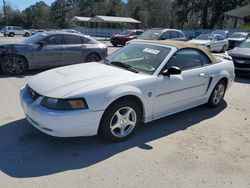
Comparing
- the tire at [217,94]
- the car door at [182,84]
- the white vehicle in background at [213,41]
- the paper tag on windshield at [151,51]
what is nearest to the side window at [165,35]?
the white vehicle in background at [213,41]

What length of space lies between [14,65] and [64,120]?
604cm

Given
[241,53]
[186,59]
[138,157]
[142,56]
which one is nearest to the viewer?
[138,157]

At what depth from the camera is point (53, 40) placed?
9.59 meters

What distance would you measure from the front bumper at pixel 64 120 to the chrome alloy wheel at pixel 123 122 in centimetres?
34

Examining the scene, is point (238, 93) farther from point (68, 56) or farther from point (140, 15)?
point (140, 15)

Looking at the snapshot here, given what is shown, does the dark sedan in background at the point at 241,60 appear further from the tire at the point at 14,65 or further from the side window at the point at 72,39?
the tire at the point at 14,65

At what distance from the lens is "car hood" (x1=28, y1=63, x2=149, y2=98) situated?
148 inches

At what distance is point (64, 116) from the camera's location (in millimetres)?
3537

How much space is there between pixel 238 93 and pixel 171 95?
3.82m

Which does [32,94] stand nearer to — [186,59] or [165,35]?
[186,59]

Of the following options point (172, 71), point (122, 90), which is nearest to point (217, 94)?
point (172, 71)

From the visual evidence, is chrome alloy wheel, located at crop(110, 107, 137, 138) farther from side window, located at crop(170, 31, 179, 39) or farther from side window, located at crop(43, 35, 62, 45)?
side window, located at crop(170, 31, 179, 39)

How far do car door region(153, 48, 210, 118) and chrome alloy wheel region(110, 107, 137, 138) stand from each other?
1.51ft

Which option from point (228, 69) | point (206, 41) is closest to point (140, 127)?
point (228, 69)
